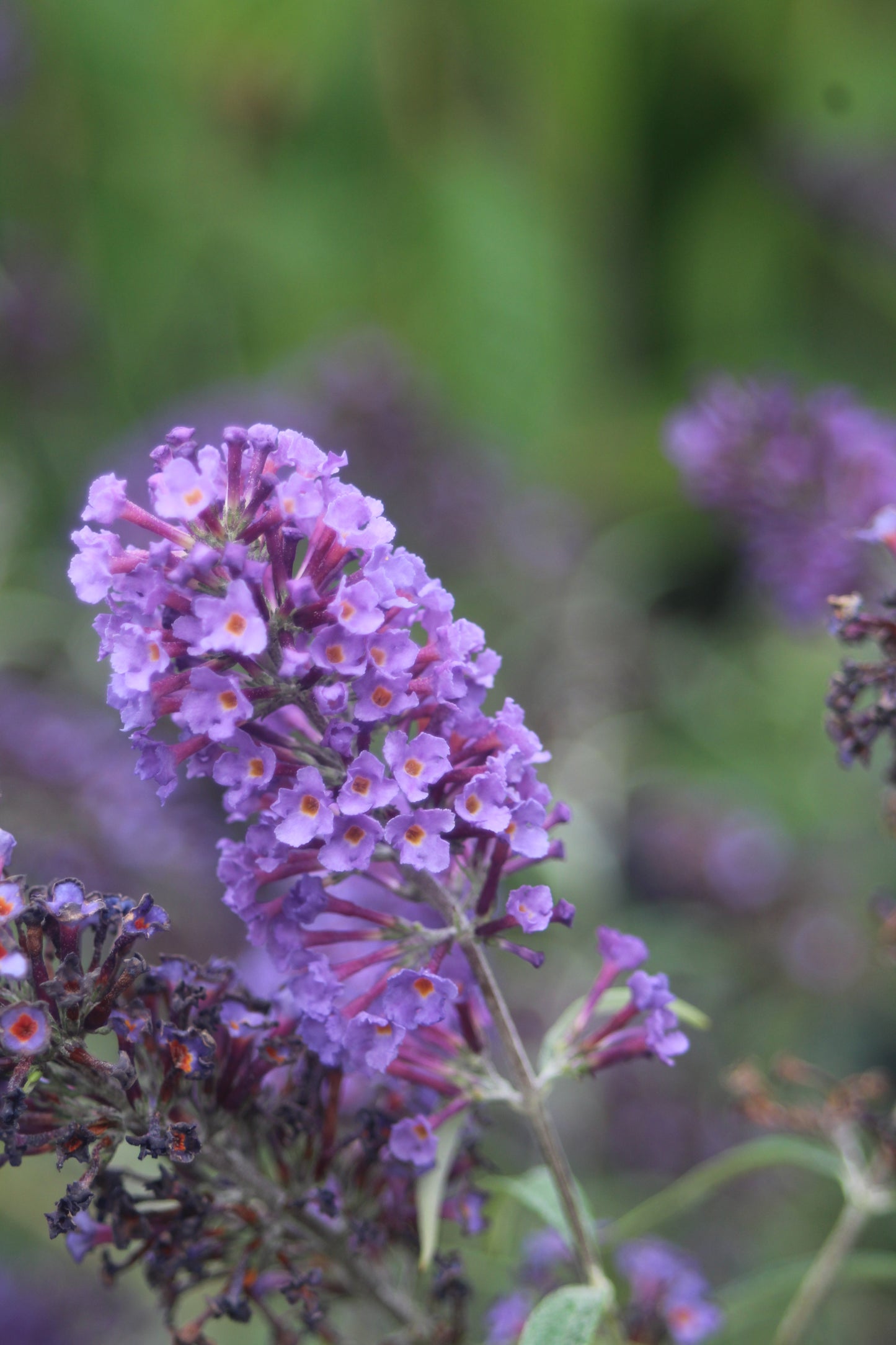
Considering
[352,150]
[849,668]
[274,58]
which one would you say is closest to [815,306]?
[352,150]

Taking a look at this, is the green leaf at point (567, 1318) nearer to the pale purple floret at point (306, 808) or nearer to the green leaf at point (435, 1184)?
the green leaf at point (435, 1184)

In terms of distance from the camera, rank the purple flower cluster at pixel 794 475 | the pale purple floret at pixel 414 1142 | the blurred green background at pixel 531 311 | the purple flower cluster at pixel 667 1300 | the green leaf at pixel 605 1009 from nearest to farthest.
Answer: the pale purple floret at pixel 414 1142
the green leaf at pixel 605 1009
the purple flower cluster at pixel 667 1300
the purple flower cluster at pixel 794 475
the blurred green background at pixel 531 311

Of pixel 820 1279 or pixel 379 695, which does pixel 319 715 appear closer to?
pixel 379 695

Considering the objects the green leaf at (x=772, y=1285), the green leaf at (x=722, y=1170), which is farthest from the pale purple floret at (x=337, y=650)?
the green leaf at (x=772, y=1285)

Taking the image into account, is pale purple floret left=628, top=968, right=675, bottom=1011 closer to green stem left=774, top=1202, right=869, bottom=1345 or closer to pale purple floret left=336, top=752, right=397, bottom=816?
pale purple floret left=336, top=752, right=397, bottom=816

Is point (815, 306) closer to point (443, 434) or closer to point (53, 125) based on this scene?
point (443, 434)

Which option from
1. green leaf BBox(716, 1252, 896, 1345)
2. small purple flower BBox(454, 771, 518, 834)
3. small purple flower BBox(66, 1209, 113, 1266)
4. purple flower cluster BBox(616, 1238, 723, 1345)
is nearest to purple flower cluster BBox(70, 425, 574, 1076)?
small purple flower BBox(454, 771, 518, 834)

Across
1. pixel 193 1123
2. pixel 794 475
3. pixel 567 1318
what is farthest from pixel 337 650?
pixel 794 475
